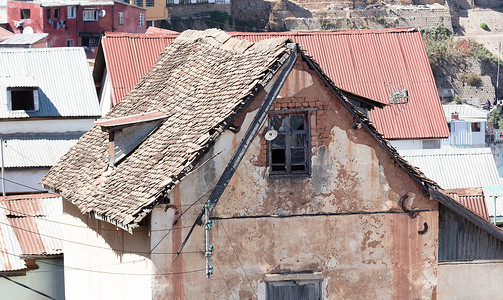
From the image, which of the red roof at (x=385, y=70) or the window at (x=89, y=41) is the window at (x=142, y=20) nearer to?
the window at (x=89, y=41)

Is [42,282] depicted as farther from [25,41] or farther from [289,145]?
[25,41]

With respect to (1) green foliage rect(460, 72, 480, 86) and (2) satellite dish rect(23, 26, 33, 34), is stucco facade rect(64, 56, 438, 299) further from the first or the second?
(1) green foliage rect(460, 72, 480, 86)

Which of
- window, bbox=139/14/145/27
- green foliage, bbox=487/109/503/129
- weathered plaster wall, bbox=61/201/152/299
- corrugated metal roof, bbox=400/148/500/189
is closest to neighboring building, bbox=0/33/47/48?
window, bbox=139/14/145/27

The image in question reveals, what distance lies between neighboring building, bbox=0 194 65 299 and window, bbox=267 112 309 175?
20.7 ft

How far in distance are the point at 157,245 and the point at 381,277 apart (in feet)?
9.22

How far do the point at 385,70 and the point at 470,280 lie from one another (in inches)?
584

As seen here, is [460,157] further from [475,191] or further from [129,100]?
[129,100]

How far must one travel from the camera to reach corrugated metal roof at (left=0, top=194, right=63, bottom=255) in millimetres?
20031

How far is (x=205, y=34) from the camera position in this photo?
1711 cm

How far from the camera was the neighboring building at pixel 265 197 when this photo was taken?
1391 cm

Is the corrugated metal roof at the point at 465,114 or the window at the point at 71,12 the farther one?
the window at the point at 71,12

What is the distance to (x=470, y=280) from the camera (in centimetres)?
1667

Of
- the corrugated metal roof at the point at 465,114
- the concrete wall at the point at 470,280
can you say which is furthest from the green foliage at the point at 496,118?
the concrete wall at the point at 470,280

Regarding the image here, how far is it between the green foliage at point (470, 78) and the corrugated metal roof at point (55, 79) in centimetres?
6663
